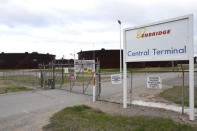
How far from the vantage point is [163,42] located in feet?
24.9

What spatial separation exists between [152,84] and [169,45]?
178 cm

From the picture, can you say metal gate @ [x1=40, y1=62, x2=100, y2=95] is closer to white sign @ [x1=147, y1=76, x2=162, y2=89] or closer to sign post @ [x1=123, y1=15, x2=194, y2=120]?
sign post @ [x1=123, y1=15, x2=194, y2=120]

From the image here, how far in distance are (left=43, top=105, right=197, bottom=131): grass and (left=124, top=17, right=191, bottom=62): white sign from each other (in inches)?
93.5

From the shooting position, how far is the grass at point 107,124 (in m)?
5.62

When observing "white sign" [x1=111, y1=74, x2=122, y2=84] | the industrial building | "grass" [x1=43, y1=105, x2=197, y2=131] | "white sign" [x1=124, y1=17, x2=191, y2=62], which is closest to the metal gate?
"white sign" [x1=111, y1=74, x2=122, y2=84]

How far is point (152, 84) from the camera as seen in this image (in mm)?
8391

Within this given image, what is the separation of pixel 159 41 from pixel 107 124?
3644 millimetres

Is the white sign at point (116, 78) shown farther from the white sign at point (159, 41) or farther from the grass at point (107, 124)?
the grass at point (107, 124)

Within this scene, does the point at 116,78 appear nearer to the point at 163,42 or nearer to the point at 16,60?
the point at 163,42

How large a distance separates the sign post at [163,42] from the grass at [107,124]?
1.32 metres

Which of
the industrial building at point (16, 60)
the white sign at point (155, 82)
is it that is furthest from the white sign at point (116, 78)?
the industrial building at point (16, 60)

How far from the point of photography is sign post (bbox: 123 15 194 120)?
22.4 feet

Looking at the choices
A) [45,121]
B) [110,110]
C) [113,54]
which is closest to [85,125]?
[45,121]

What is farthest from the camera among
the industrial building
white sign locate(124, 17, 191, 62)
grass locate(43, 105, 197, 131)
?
the industrial building
